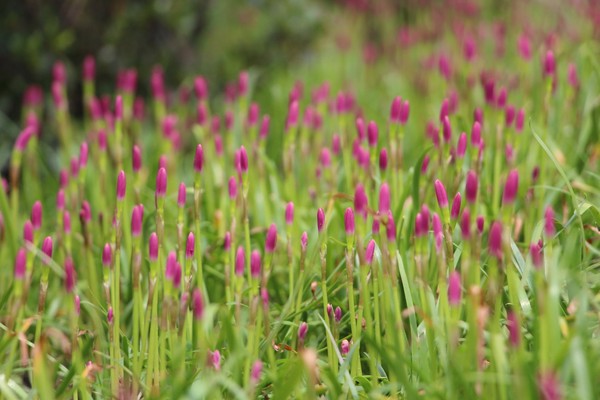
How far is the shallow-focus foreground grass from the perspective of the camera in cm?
181

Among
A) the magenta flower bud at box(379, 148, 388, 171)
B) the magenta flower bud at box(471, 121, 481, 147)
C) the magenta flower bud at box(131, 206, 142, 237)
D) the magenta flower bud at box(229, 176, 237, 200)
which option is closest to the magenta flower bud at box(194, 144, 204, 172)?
the magenta flower bud at box(229, 176, 237, 200)

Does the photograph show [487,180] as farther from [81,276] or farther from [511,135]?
[81,276]

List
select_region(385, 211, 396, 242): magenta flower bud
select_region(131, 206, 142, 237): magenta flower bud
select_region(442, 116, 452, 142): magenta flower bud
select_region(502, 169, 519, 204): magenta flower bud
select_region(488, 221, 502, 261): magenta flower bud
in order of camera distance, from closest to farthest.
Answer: select_region(488, 221, 502, 261): magenta flower bud < select_region(502, 169, 519, 204): magenta flower bud < select_region(385, 211, 396, 242): magenta flower bud < select_region(131, 206, 142, 237): magenta flower bud < select_region(442, 116, 452, 142): magenta flower bud

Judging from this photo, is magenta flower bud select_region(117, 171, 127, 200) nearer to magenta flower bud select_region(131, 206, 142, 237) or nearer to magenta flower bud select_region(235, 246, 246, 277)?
magenta flower bud select_region(131, 206, 142, 237)

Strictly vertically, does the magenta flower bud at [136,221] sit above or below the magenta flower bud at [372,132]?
above

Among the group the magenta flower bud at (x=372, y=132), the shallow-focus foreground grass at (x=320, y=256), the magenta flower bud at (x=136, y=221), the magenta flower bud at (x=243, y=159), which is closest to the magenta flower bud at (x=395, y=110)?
the shallow-focus foreground grass at (x=320, y=256)

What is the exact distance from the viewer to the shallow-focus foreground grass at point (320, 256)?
5.94 ft

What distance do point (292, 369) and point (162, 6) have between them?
3530 mm

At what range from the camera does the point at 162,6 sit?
4898 mm

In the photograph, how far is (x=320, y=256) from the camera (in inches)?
85.9

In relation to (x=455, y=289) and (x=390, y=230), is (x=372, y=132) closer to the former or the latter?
(x=390, y=230)

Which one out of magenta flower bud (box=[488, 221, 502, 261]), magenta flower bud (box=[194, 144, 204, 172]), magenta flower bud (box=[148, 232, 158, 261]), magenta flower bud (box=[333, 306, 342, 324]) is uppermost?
magenta flower bud (box=[194, 144, 204, 172])

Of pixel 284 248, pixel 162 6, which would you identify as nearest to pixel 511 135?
pixel 284 248

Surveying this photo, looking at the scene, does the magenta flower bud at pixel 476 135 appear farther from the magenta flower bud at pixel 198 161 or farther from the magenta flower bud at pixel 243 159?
the magenta flower bud at pixel 198 161
